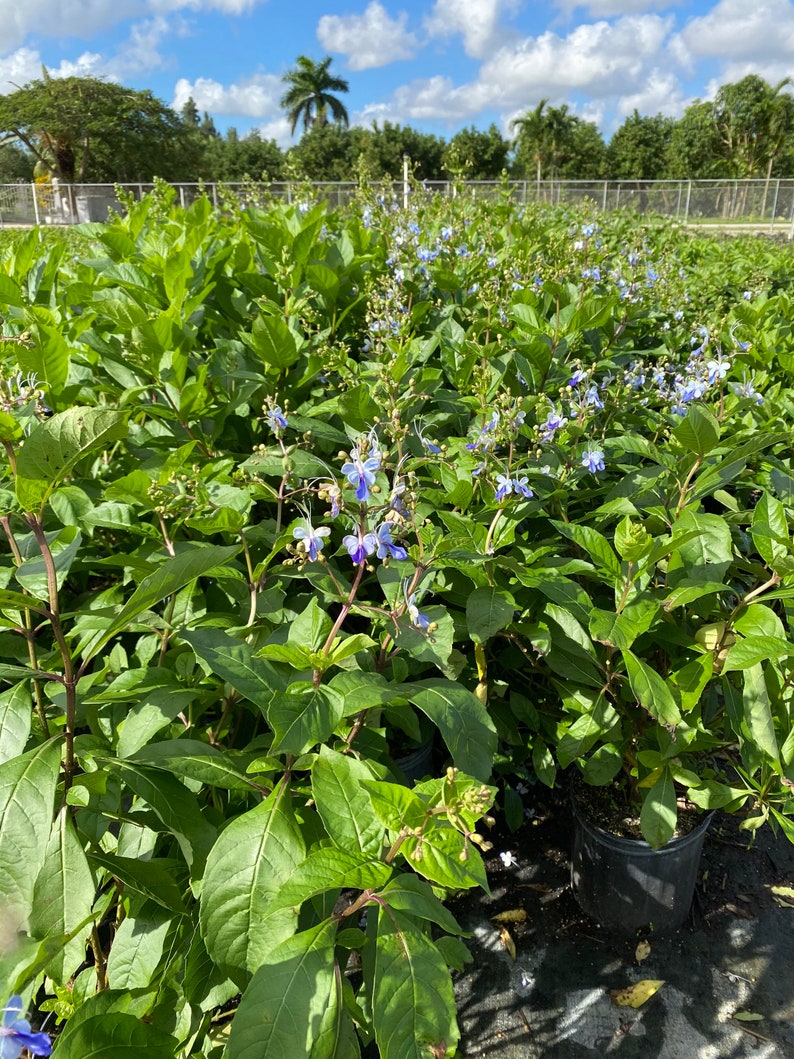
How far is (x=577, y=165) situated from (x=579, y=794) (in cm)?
6649

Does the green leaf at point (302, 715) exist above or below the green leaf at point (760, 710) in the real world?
above

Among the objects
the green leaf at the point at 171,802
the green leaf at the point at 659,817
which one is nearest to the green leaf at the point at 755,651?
the green leaf at the point at 659,817

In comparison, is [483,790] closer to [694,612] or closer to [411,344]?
[694,612]

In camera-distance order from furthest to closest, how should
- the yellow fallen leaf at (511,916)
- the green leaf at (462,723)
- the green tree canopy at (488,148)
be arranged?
the green tree canopy at (488,148) < the yellow fallen leaf at (511,916) < the green leaf at (462,723)

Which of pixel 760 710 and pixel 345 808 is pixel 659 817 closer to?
pixel 760 710

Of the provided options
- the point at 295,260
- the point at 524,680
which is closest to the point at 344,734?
the point at 524,680

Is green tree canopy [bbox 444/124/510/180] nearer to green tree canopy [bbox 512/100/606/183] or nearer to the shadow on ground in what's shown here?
green tree canopy [bbox 512/100/606/183]

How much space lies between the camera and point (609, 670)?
201 cm

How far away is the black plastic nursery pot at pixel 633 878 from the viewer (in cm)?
230

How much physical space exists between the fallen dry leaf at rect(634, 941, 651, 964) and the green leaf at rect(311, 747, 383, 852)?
1.61m

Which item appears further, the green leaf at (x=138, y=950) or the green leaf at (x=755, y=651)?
the green leaf at (x=755, y=651)

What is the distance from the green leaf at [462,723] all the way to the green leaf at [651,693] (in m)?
0.42

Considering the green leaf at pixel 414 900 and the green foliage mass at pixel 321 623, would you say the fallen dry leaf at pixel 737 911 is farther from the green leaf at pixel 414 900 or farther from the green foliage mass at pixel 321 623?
the green leaf at pixel 414 900

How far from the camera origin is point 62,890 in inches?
50.7
